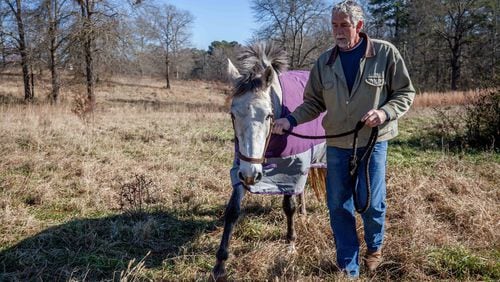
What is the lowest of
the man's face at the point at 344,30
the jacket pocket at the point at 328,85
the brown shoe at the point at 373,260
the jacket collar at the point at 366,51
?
the brown shoe at the point at 373,260

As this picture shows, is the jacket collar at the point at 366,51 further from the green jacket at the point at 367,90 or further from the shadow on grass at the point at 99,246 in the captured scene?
the shadow on grass at the point at 99,246

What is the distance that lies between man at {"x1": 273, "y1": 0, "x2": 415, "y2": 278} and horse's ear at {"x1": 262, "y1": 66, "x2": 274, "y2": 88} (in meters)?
0.32

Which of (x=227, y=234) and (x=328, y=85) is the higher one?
(x=328, y=85)

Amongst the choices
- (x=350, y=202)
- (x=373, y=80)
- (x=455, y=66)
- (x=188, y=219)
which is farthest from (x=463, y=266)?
(x=455, y=66)

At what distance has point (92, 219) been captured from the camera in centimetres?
430

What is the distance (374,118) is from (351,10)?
0.79 m

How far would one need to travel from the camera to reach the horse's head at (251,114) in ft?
9.06

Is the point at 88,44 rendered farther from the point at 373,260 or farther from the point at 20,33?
the point at 373,260

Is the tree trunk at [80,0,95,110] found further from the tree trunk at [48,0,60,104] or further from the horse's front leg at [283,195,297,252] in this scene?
the horse's front leg at [283,195,297,252]

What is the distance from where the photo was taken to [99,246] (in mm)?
3684

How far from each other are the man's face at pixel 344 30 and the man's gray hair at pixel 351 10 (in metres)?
0.02

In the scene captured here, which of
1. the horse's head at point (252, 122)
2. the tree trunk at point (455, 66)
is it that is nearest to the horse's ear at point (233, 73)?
the horse's head at point (252, 122)

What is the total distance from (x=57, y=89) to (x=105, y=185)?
54.5ft

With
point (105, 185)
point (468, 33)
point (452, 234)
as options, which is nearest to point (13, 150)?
point (105, 185)
